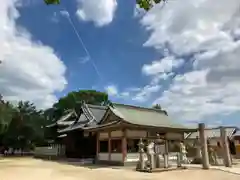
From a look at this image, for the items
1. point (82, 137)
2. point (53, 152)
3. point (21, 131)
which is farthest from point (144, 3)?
point (21, 131)

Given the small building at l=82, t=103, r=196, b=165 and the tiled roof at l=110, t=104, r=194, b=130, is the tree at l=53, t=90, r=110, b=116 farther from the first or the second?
the small building at l=82, t=103, r=196, b=165

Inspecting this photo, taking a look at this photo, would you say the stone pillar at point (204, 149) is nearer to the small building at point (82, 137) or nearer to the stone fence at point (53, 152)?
the small building at point (82, 137)

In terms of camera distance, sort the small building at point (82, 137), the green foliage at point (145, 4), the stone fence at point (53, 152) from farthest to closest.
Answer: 1. the stone fence at point (53, 152)
2. the small building at point (82, 137)
3. the green foliage at point (145, 4)

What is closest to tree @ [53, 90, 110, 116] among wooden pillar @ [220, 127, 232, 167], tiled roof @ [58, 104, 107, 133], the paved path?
tiled roof @ [58, 104, 107, 133]

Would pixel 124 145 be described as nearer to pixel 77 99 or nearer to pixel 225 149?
pixel 225 149

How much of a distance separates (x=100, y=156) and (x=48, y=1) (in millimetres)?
20044

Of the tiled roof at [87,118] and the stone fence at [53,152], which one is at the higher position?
the tiled roof at [87,118]

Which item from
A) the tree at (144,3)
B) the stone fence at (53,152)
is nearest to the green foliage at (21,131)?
the stone fence at (53,152)

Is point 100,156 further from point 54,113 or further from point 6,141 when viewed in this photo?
point 54,113

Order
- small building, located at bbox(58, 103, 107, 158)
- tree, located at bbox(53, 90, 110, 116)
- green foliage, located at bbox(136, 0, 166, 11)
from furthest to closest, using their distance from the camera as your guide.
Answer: tree, located at bbox(53, 90, 110, 116) < small building, located at bbox(58, 103, 107, 158) < green foliage, located at bbox(136, 0, 166, 11)

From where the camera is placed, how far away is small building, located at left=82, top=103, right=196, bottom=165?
72.8 ft

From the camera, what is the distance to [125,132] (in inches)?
872

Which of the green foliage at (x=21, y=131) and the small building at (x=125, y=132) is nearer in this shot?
the small building at (x=125, y=132)

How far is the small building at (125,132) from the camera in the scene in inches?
874
